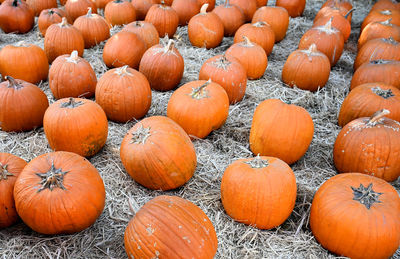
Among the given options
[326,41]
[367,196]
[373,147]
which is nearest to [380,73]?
[326,41]

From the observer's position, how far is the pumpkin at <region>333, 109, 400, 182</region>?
337 centimetres

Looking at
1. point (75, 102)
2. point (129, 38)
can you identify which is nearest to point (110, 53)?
point (129, 38)

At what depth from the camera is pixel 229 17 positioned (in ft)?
22.0

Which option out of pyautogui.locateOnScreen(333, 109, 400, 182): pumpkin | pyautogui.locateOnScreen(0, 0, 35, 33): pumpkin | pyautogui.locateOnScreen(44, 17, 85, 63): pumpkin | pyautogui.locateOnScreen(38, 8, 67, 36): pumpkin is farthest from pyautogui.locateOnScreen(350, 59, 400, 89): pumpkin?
pyautogui.locateOnScreen(0, 0, 35, 33): pumpkin

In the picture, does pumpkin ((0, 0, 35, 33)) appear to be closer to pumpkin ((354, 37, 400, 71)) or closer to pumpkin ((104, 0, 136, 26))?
pumpkin ((104, 0, 136, 26))

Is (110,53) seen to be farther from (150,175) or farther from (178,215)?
(178,215)

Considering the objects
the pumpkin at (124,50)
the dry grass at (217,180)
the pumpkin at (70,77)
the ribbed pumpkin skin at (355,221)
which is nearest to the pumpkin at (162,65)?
the dry grass at (217,180)

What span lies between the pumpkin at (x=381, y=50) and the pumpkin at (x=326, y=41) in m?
0.40

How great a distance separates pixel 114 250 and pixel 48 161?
34.6 inches

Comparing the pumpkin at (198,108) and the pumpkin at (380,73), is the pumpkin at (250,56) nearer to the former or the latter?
the pumpkin at (198,108)

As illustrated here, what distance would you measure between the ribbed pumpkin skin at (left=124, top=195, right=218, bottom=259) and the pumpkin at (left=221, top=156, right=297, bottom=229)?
1.58 feet

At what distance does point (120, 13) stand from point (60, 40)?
1.62 meters

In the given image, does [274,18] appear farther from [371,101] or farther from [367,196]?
[367,196]

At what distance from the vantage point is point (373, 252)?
2.65m
